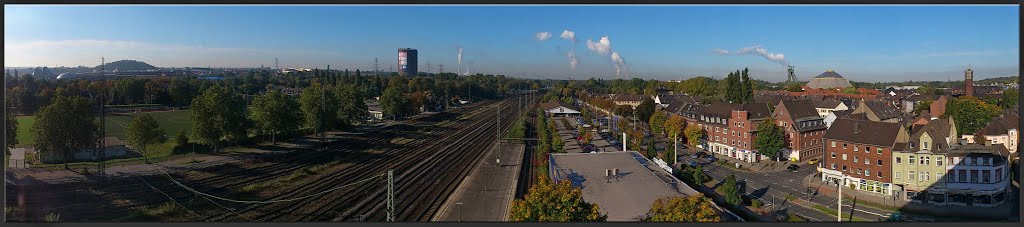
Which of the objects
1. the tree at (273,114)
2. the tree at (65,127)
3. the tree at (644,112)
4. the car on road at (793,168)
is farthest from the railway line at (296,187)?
the tree at (644,112)

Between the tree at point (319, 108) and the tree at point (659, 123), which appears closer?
the tree at point (319, 108)

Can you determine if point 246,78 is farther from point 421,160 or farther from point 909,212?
point 909,212

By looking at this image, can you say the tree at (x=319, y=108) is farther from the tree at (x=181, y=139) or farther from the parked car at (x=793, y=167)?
the parked car at (x=793, y=167)

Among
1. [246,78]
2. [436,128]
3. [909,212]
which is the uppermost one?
[246,78]

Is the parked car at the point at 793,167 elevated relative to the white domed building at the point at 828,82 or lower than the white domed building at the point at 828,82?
lower

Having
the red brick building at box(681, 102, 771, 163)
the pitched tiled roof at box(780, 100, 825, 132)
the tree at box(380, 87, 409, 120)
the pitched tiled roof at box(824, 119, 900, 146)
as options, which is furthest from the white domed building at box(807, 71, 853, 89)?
the tree at box(380, 87, 409, 120)

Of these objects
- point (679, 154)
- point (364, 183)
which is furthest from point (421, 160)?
point (679, 154)
